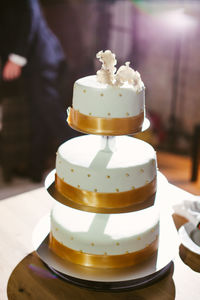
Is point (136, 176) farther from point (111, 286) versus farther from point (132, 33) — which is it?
point (132, 33)

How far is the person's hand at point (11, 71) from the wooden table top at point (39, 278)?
2485 mm

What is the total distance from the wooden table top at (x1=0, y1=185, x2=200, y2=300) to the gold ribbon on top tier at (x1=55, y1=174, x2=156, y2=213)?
0.99 ft

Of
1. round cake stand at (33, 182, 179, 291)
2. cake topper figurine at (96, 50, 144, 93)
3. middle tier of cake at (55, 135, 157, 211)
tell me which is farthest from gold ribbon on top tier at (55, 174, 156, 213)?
cake topper figurine at (96, 50, 144, 93)

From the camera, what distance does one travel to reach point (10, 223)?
182cm

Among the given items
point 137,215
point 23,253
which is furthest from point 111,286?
point 23,253

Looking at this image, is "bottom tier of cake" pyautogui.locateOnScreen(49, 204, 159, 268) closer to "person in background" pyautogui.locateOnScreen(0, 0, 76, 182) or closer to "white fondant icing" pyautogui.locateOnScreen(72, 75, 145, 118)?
"white fondant icing" pyautogui.locateOnScreen(72, 75, 145, 118)

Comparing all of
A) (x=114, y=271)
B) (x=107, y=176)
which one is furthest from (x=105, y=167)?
(x=114, y=271)

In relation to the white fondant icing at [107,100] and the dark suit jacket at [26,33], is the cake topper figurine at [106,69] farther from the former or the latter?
the dark suit jacket at [26,33]

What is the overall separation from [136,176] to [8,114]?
276 centimetres

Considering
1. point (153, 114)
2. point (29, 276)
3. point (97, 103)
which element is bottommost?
point (153, 114)

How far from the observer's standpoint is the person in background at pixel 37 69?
3.94 meters

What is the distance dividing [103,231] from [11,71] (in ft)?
9.61

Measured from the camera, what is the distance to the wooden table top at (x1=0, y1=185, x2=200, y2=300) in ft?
4.63

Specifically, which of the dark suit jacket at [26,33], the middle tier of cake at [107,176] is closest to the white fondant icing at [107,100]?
the middle tier of cake at [107,176]
